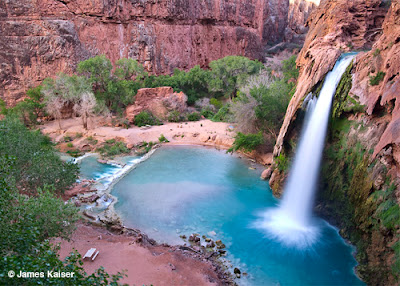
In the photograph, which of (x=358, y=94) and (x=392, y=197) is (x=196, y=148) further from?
(x=392, y=197)

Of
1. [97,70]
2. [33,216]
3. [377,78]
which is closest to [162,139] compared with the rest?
[97,70]

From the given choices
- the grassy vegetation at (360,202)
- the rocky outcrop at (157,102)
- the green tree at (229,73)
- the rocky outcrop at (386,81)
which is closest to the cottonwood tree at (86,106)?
the rocky outcrop at (157,102)

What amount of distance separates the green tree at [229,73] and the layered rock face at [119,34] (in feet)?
28.5

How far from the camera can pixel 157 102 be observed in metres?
30.1

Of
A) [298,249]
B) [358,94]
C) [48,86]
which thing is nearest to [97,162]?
[48,86]

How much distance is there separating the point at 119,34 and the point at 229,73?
47.2 feet

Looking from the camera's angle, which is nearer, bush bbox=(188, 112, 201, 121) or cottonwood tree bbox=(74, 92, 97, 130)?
cottonwood tree bbox=(74, 92, 97, 130)

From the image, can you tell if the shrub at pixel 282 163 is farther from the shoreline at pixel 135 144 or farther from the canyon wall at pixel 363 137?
the shoreline at pixel 135 144

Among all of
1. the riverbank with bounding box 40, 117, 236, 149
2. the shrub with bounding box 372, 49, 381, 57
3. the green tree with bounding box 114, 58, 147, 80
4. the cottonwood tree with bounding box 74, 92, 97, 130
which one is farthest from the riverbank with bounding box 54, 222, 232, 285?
the green tree with bounding box 114, 58, 147, 80

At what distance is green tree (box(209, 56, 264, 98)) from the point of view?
3447 centimetres

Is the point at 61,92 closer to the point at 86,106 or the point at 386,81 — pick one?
the point at 86,106

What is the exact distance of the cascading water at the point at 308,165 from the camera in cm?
1369

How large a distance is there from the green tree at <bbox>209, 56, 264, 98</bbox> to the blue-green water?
14.3 m

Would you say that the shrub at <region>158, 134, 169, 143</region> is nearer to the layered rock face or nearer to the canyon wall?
the canyon wall
